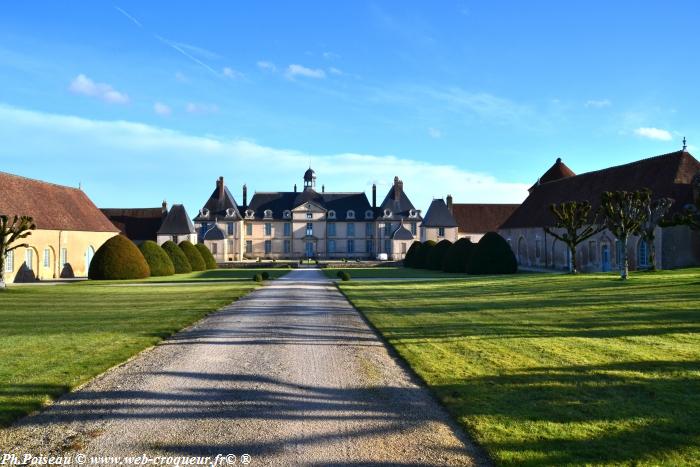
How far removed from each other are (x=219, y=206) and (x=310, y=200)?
958 cm

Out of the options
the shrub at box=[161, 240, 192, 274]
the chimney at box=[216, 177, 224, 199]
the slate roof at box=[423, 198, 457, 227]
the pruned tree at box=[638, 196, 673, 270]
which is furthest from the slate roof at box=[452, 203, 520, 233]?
the pruned tree at box=[638, 196, 673, 270]

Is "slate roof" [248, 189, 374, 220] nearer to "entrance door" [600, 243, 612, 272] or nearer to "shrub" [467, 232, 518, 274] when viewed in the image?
"shrub" [467, 232, 518, 274]

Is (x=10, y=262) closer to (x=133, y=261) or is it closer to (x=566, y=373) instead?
(x=133, y=261)

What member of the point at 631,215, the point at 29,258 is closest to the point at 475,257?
the point at 631,215

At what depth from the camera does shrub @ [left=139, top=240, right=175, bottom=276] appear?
100 ft

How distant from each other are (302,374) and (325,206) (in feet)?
184

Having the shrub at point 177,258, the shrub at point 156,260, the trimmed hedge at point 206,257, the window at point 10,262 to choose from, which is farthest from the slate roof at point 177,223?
the window at point 10,262

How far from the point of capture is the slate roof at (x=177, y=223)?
5038cm

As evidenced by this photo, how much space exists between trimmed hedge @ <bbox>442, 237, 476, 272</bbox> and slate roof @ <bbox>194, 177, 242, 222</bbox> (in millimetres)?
32075

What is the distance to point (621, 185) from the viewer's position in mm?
29938

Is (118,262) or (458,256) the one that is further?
(458,256)

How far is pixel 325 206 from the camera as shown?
6181 cm

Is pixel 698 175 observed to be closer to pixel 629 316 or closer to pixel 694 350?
pixel 629 316

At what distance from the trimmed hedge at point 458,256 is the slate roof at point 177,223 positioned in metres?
27.2
